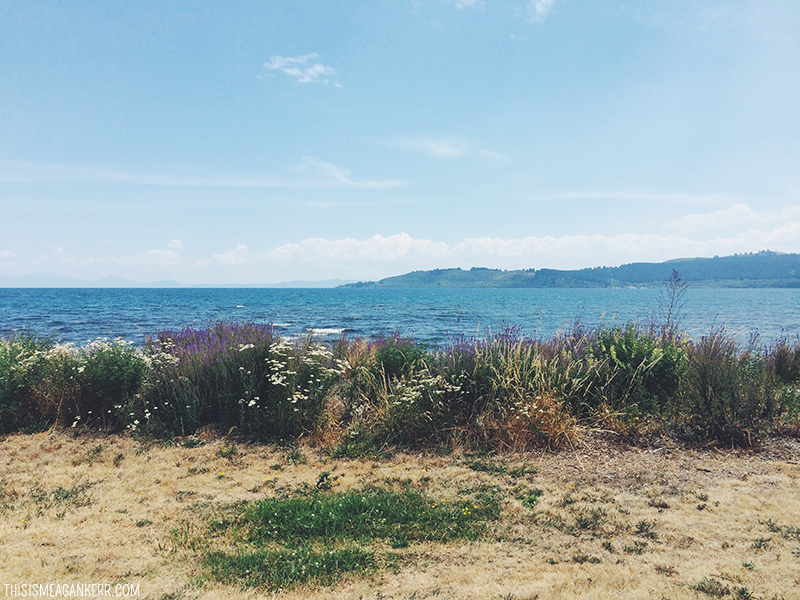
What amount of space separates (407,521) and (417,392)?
2.65m

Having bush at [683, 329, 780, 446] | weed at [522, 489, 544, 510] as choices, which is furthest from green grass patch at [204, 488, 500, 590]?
bush at [683, 329, 780, 446]

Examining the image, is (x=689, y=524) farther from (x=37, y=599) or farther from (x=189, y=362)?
(x=189, y=362)

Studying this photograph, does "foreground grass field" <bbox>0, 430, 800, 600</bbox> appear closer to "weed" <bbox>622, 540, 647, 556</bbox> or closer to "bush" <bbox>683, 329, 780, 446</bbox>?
"weed" <bbox>622, 540, 647, 556</bbox>

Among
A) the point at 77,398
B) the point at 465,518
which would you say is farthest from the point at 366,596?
the point at 77,398

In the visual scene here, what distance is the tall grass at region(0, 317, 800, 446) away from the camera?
6926mm

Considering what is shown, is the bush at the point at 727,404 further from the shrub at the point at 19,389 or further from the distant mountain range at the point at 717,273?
the distant mountain range at the point at 717,273

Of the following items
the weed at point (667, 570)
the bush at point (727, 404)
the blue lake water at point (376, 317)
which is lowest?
the blue lake water at point (376, 317)

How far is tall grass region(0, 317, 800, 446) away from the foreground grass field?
0.48 meters

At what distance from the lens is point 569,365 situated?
789 cm

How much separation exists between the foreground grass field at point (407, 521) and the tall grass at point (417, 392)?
48 cm

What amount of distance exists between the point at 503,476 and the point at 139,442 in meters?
5.52

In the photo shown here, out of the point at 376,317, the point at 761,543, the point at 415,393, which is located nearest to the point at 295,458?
the point at 415,393

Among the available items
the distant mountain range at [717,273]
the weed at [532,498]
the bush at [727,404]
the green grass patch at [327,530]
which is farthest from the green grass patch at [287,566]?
the distant mountain range at [717,273]

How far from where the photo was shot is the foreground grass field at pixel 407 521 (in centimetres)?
355
